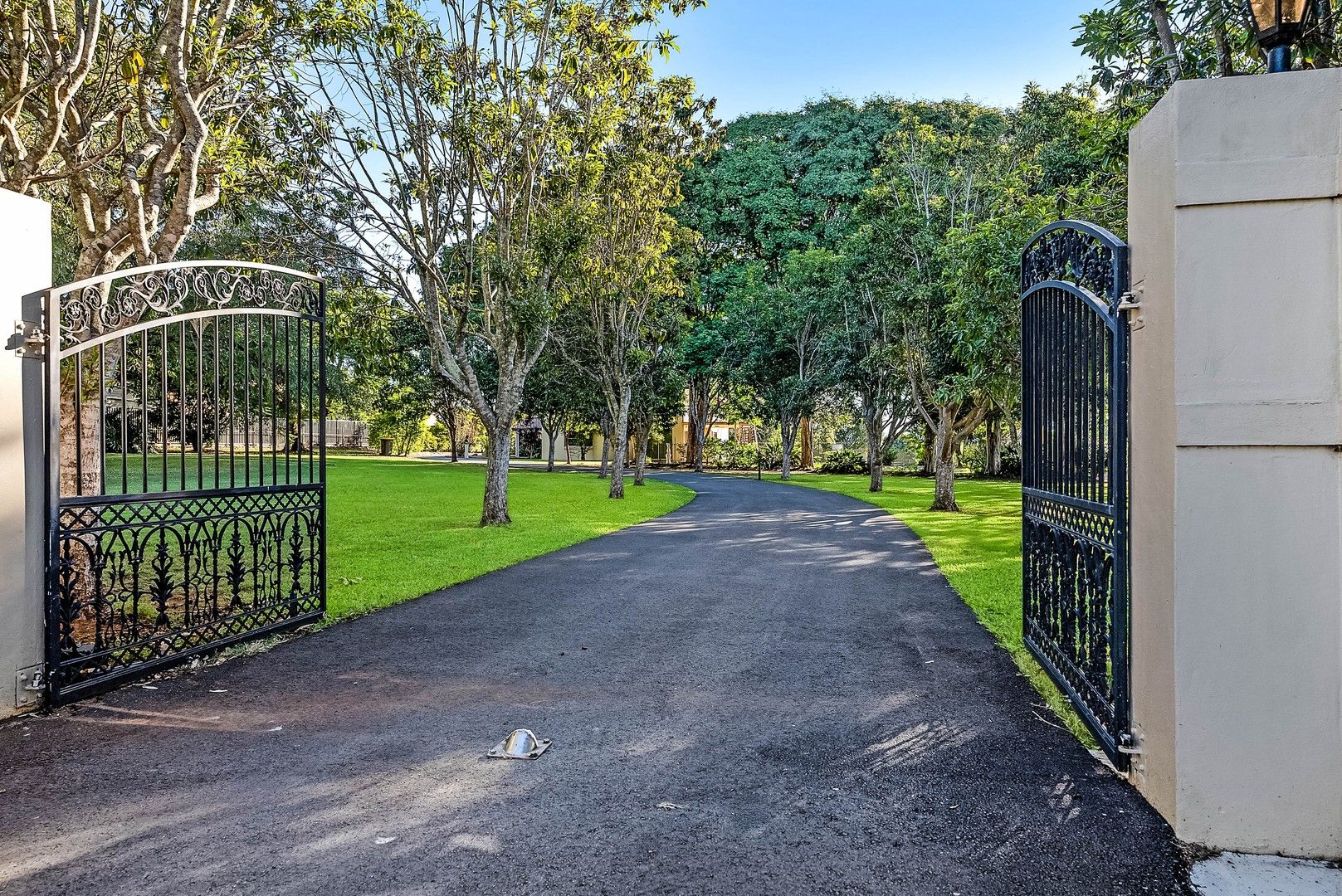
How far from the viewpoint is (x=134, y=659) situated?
5129mm

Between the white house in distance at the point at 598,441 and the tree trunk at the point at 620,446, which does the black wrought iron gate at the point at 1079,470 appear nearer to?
the tree trunk at the point at 620,446

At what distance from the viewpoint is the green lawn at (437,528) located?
8703 millimetres

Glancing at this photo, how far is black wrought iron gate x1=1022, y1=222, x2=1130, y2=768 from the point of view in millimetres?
3621

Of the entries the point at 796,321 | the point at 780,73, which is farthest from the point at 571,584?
the point at 796,321

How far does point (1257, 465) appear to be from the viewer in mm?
2975

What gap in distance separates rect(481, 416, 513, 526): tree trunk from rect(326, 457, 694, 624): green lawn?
402mm

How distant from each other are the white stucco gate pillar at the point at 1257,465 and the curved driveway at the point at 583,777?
45 centimetres

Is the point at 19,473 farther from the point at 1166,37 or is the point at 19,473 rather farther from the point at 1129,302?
the point at 1166,37

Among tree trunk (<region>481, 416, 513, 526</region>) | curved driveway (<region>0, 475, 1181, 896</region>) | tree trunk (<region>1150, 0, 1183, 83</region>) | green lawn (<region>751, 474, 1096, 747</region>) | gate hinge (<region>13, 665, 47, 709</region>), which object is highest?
tree trunk (<region>1150, 0, 1183, 83</region>)

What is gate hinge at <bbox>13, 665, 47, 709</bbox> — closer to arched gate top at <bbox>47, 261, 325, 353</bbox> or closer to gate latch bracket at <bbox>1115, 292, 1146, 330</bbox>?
arched gate top at <bbox>47, 261, 325, 353</bbox>

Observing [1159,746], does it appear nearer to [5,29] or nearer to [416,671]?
[416,671]

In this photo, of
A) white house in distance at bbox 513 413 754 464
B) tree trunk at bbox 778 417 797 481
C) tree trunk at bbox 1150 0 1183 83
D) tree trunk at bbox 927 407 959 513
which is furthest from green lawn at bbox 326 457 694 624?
white house in distance at bbox 513 413 754 464

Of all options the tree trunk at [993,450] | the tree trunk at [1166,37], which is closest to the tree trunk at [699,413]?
the tree trunk at [993,450]

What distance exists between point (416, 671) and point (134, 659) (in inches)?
71.3
